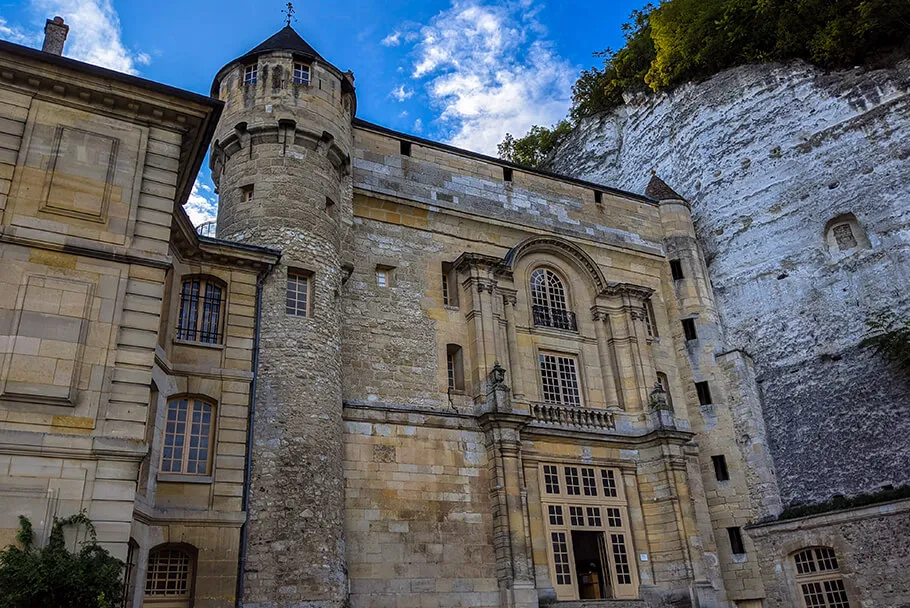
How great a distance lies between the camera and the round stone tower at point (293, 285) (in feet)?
46.4

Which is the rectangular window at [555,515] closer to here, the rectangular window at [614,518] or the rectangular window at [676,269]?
the rectangular window at [614,518]

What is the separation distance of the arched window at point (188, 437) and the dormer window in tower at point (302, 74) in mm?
8846

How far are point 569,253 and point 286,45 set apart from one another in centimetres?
990

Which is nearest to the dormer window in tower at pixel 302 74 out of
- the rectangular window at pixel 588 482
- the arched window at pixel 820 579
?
the rectangular window at pixel 588 482

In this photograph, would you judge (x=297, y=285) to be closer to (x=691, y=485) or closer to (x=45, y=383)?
(x=45, y=383)

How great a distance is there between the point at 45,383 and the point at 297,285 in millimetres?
7135

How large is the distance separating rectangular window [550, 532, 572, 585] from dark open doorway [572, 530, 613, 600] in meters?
0.60

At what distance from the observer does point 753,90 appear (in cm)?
2589

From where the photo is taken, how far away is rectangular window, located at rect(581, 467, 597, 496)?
19.4m

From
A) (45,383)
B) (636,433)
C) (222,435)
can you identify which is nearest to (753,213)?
(636,433)

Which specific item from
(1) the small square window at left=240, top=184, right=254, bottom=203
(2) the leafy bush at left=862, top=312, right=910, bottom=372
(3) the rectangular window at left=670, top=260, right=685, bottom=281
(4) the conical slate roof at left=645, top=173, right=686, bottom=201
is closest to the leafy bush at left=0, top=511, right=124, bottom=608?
(1) the small square window at left=240, top=184, right=254, bottom=203

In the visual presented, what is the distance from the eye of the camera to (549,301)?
71.8 feet

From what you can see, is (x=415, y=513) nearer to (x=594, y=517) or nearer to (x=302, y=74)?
(x=594, y=517)

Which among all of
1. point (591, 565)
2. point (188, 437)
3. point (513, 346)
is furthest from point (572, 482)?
point (188, 437)
